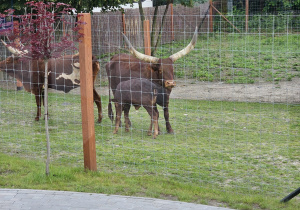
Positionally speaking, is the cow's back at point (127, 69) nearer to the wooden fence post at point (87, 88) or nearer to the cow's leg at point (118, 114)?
the cow's leg at point (118, 114)

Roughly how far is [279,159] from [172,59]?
9.14ft

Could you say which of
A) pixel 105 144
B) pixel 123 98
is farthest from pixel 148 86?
pixel 105 144

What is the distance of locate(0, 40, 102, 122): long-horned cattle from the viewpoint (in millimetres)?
11523

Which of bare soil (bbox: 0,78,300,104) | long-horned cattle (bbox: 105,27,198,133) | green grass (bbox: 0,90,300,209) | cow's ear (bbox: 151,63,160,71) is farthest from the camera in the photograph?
bare soil (bbox: 0,78,300,104)

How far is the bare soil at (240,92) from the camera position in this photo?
14.1m

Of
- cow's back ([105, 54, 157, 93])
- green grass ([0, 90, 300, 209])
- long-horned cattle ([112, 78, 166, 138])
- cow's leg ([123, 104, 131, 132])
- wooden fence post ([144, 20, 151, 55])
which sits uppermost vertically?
wooden fence post ([144, 20, 151, 55])

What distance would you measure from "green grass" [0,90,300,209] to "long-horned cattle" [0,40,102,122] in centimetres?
74

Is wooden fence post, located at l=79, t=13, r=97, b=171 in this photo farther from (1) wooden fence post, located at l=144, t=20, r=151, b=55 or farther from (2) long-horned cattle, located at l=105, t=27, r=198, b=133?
(1) wooden fence post, located at l=144, t=20, r=151, b=55

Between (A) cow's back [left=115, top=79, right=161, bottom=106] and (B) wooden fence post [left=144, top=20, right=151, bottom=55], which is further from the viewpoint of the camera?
(B) wooden fence post [left=144, top=20, right=151, bottom=55]

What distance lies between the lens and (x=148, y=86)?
1006 cm

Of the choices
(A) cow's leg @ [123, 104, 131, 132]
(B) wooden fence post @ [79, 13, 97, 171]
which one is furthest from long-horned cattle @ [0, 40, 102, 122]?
(B) wooden fence post @ [79, 13, 97, 171]

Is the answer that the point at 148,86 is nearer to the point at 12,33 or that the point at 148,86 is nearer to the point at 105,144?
the point at 105,144

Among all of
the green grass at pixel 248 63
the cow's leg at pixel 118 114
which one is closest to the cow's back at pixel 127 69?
the cow's leg at pixel 118 114

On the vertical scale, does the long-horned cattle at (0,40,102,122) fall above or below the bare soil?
above
